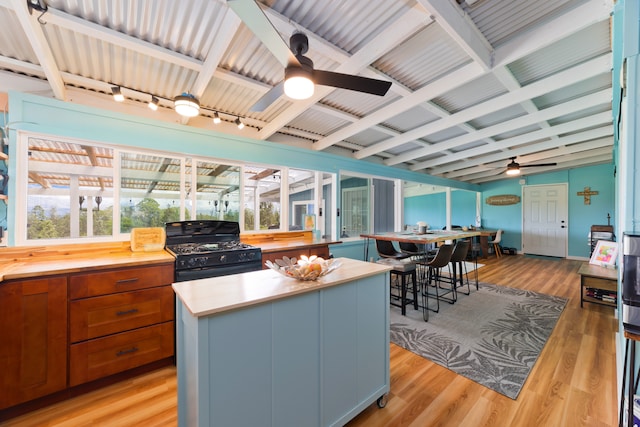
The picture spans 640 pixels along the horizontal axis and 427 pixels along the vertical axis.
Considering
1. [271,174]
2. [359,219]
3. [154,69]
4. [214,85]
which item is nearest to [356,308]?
[214,85]

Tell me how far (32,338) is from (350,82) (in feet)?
8.64

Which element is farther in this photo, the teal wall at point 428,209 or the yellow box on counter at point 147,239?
the teal wall at point 428,209

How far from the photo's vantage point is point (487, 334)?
260 centimetres

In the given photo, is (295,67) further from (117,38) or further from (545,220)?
(545,220)

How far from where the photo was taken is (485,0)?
1664 mm

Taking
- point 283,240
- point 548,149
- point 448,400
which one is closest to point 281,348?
point 448,400

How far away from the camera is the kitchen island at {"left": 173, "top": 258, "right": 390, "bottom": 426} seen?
3.34 ft

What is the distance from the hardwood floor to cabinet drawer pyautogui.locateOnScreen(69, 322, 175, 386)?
0.50 feet

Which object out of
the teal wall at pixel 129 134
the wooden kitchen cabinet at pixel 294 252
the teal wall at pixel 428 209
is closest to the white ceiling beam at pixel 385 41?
the teal wall at pixel 129 134

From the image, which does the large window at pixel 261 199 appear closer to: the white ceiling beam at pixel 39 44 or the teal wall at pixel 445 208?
the white ceiling beam at pixel 39 44

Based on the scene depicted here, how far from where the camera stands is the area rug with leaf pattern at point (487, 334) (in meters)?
2.02

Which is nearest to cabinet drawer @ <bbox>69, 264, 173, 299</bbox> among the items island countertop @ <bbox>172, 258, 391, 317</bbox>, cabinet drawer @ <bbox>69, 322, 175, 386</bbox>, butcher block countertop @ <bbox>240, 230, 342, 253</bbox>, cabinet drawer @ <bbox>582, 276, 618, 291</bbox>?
cabinet drawer @ <bbox>69, 322, 175, 386</bbox>

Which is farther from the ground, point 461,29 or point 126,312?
point 461,29

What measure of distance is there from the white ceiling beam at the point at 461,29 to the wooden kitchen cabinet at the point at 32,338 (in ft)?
9.88
